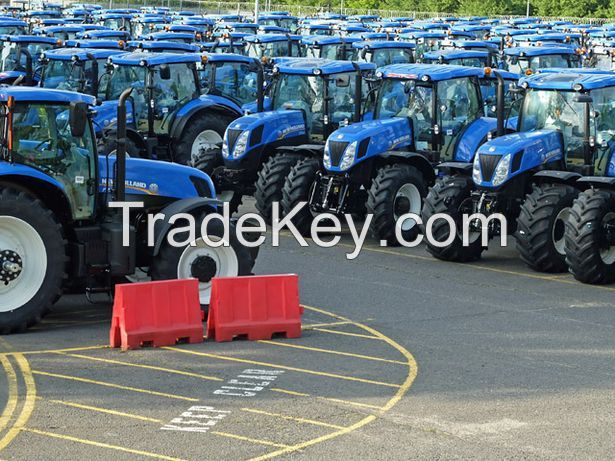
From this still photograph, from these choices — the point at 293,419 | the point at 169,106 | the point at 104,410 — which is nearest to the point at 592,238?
the point at 293,419

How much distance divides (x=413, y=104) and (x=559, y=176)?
3.63m

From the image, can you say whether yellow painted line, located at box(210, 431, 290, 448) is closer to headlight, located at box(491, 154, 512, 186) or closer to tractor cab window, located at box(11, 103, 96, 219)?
tractor cab window, located at box(11, 103, 96, 219)

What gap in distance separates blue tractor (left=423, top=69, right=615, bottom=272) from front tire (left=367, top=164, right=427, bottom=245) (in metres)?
1.01

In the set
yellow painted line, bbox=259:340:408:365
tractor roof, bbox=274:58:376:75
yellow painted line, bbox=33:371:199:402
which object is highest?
tractor roof, bbox=274:58:376:75

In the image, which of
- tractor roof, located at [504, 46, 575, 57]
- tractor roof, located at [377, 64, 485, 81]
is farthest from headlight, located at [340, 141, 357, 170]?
tractor roof, located at [504, 46, 575, 57]

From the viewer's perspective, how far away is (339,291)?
16.4 metres

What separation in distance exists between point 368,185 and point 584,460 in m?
10.5

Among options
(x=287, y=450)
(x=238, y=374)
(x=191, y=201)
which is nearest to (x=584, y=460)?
(x=287, y=450)

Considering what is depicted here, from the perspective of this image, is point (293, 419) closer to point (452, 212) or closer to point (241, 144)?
point (452, 212)

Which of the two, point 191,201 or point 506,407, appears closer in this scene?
point 506,407

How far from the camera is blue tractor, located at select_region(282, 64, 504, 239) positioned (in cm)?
1967

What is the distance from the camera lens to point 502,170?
17.8m

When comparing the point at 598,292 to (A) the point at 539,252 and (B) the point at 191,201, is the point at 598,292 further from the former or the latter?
(B) the point at 191,201

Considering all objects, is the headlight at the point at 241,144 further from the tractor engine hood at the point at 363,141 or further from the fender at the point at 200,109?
the fender at the point at 200,109
